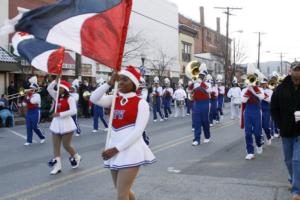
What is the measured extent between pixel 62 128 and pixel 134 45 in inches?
1307

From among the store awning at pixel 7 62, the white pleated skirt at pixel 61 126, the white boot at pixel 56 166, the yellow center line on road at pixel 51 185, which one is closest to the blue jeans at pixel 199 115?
the yellow center line on road at pixel 51 185

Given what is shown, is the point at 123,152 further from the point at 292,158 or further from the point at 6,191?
the point at 6,191

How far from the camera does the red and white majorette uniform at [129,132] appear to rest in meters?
4.73

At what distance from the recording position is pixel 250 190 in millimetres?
7141

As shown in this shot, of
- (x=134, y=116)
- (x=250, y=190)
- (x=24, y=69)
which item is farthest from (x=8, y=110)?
(x=134, y=116)

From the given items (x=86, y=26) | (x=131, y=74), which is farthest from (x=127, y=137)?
(x=86, y=26)

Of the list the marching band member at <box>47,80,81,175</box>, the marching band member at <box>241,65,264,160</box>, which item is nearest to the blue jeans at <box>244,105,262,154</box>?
the marching band member at <box>241,65,264,160</box>

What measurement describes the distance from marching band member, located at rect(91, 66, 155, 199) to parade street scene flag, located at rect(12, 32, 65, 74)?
392 centimetres

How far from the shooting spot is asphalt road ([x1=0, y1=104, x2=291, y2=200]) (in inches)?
274

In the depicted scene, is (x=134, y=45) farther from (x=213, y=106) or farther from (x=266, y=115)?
(x=266, y=115)

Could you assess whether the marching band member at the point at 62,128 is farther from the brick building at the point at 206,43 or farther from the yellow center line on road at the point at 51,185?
the brick building at the point at 206,43

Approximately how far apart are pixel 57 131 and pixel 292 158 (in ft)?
14.4

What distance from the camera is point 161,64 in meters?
46.7

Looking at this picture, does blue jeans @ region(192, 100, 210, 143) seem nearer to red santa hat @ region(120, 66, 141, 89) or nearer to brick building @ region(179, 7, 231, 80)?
red santa hat @ region(120, 66, 141, 89)
